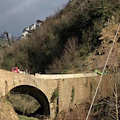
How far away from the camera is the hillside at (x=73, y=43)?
26.8 metres

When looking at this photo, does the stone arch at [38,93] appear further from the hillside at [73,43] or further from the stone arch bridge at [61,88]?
the hillside at [73,43]

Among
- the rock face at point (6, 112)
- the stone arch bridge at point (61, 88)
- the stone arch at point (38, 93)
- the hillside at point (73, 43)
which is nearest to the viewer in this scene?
the rock face at point (6, 112)

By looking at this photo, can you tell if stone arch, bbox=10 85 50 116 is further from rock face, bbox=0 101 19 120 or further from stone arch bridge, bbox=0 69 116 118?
rock face, bbox=0 101 19 120

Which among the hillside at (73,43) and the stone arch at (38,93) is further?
the hillside at (73,43)

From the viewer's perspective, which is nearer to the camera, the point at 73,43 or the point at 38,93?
the point at 38,93

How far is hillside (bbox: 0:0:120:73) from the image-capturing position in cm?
2683

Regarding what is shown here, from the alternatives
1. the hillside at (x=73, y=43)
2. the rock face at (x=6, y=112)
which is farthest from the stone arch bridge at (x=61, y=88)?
the hillside at (x=73, y=43)

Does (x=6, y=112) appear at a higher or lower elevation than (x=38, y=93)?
lower

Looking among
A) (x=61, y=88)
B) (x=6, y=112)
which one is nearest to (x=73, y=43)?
(x=61, y=88)

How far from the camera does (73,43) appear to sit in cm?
3095

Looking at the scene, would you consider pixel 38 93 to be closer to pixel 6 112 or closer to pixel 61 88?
pixel 61 88

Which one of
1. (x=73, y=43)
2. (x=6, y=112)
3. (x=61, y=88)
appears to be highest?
(x=73, y=43)

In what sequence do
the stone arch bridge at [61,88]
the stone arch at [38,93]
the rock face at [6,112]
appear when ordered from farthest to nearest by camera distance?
the stone arch at [38,93] → the stone arch bridge at [61,88] → the rock face at [6,112]

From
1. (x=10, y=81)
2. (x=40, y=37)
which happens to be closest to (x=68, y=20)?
(x=40, y=37)
